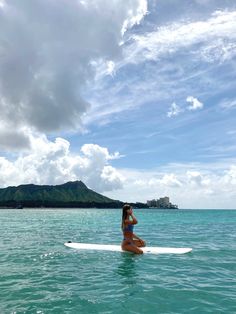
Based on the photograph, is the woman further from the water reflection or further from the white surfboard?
the white surfboard

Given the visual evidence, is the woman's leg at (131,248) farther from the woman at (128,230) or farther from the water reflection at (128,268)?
the water reflection at (128,268)

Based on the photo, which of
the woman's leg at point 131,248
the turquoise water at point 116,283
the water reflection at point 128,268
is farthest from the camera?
the woman's leg at point 131,248

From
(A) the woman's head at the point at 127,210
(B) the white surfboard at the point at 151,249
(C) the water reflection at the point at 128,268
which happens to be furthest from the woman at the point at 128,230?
(B) the white surfboard at the point at 151,249

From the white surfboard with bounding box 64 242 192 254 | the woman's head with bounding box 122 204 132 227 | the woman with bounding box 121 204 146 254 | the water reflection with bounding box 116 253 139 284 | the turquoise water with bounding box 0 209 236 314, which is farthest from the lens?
the white surfboard with bounding box 64 242 192 254

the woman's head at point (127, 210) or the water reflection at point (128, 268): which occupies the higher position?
the woman's head at point (127, 210)

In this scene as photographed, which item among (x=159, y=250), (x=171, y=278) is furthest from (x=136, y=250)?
(x=171, y=278)

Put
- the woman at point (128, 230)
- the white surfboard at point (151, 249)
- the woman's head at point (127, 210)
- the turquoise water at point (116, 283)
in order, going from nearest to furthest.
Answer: the turquoise water at point (116, 283)
the woman's head at point (127, 210)
the woman at point (128, 230)
the white surfboard at point (151, 249)

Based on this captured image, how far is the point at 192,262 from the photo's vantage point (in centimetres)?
2141

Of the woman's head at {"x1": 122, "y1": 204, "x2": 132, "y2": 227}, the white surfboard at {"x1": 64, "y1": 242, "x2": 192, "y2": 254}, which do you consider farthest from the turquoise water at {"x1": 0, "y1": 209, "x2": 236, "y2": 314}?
the woman's head at {"x1": 122, "y1": 204, "x2": 132, "y2": 227}

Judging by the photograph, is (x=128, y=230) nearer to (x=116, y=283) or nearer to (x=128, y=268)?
(x=128, y=268)

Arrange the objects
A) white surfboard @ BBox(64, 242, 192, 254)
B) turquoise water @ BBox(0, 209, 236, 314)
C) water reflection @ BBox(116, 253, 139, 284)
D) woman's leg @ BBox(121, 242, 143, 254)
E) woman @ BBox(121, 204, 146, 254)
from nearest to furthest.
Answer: turquoise water @ BBox(0, 209, 236, 314)
water reflection @ BBox(116, 253, 139, 284)
woman @ BBox(121, 204, 146, 254)
woman's leg @ BBox(121, 242, 143, 254)
white surfboard @ BBox(64, 242, 192, 254)

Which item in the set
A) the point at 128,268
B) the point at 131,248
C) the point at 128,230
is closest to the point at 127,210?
the point at 128,230

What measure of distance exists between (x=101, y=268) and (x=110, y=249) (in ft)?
21.2

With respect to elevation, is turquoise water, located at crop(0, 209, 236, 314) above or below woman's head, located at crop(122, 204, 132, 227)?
below
